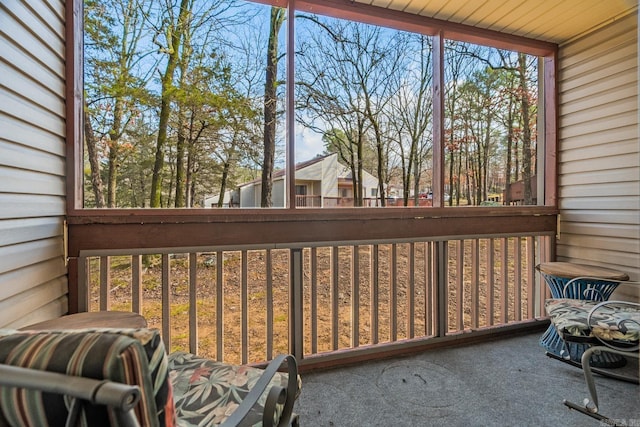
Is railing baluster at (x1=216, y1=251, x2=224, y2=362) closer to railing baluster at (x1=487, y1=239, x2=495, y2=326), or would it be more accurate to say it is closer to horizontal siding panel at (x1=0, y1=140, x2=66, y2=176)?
horizontal siding panel at (x1=0, y1=140, x2=66, y2=176)

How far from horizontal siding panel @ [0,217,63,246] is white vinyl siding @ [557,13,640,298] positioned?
3.81 metres

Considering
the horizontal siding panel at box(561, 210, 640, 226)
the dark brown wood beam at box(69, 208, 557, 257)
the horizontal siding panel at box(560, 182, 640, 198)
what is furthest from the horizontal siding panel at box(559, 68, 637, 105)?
the dark brown wood beam at box(69, 208, 557, 257)

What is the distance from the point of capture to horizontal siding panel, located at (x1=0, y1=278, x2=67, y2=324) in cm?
127

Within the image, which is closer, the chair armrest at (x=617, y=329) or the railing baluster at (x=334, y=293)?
the chair armrest at (x=617, y=329)

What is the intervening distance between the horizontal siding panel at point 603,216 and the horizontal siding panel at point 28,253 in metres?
3.84

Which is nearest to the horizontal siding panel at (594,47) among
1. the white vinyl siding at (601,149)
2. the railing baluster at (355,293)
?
the white vinyl siding at (601,149)

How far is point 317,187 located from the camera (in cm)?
237

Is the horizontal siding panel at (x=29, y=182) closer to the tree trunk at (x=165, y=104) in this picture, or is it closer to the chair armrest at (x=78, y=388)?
the tree trunk at (x=165, y=104)

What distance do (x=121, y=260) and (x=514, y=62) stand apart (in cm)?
365

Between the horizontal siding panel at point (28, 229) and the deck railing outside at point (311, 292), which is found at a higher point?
the horizontal siding panel at point (28, 229)

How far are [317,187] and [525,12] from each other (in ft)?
6.98

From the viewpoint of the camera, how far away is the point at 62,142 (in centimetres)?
174

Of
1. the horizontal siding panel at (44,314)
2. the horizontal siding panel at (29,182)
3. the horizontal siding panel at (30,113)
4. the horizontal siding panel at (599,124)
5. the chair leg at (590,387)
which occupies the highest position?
the horizontal siding panel at (599,124)

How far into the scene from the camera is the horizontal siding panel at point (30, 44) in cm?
127
